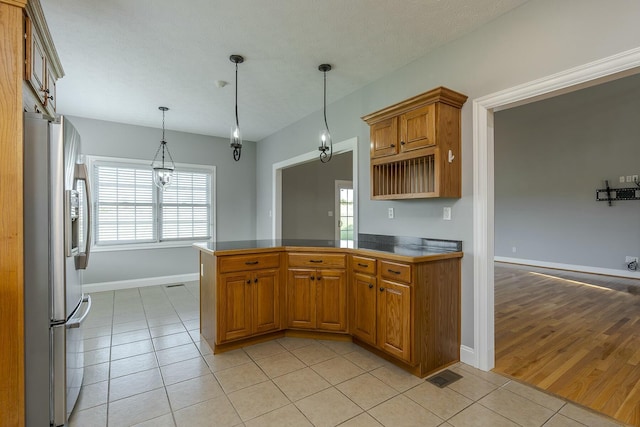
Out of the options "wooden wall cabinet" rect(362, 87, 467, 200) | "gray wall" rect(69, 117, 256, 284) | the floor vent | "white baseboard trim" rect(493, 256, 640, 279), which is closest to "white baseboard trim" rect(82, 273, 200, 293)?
"gray wall" rect(69, 117, 256, 284)

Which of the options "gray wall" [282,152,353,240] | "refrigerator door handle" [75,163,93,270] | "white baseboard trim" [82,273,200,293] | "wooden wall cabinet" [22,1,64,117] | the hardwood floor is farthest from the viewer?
"gray wall" [282,152,353,240]

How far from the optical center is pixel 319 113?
445cm

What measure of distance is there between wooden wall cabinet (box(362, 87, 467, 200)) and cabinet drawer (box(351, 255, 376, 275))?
65cm

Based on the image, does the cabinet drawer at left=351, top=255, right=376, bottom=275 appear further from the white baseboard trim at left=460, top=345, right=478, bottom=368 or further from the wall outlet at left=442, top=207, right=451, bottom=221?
the white baseboard trim at left=460, top=345, right=478, bottom=368

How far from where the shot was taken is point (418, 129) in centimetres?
264

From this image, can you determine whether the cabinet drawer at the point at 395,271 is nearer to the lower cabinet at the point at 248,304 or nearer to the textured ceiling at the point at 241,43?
the lower cabinet at the point at 248,304

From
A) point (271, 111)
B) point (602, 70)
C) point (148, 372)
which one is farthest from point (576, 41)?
point (148, 372)

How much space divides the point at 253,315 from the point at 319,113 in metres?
2.89

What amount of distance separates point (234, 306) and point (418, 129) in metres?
2.19

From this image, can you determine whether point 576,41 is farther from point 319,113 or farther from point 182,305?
point 182,305

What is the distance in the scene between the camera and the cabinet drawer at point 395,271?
2.35 metres

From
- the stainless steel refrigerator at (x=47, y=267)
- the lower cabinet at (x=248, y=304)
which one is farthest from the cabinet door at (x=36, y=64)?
the lower cabinet at (x=248, y=304)

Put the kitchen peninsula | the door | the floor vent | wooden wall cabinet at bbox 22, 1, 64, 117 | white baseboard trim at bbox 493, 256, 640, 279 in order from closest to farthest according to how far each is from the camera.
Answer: wooden wall cabinet at bbox 22, 1, 64, 117, the floor vent, the kitchen peninsula, white baseboard trim at bbox 493, 256, 640, 279, the door

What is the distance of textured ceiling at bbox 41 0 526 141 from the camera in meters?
2.28
